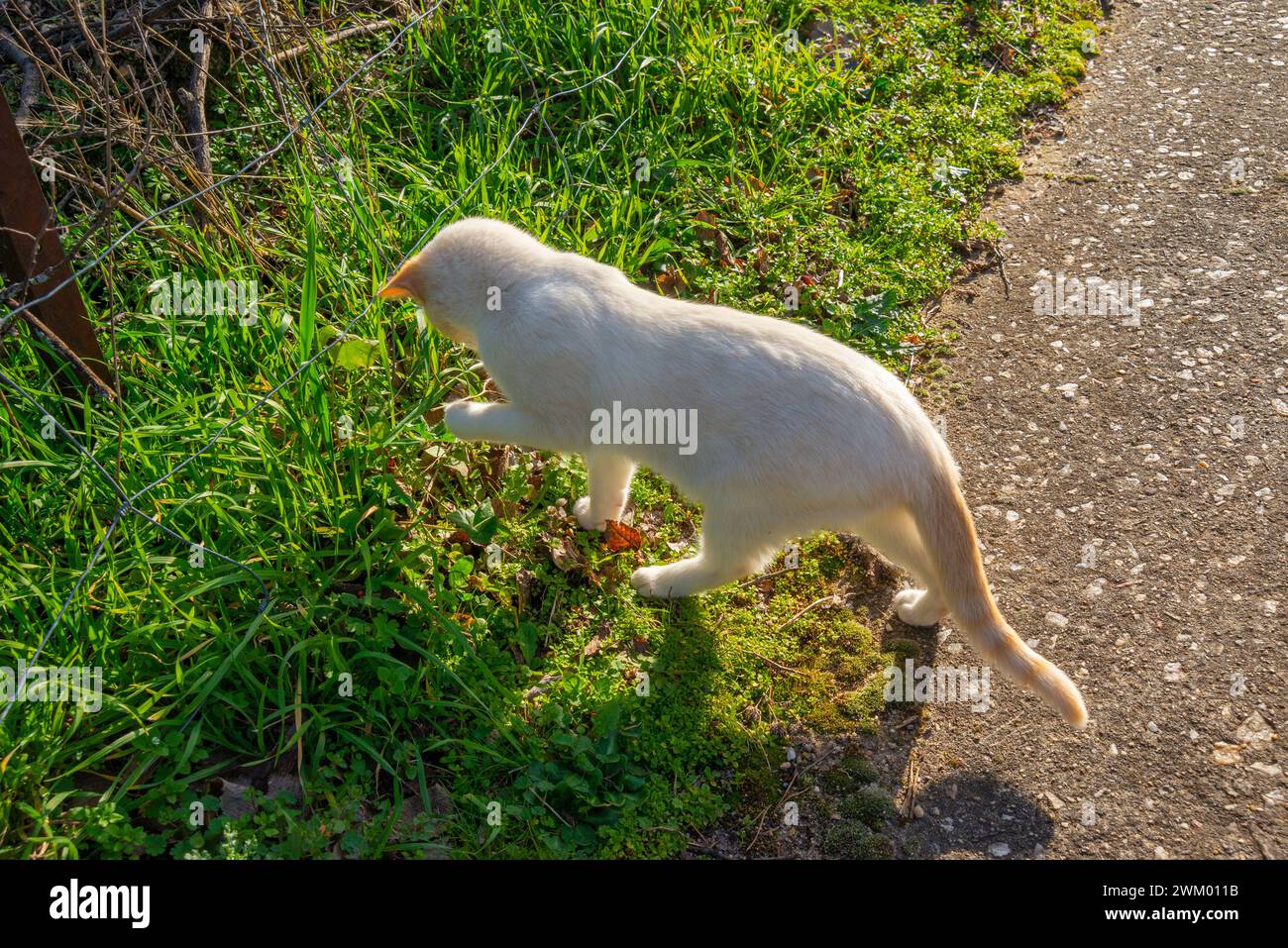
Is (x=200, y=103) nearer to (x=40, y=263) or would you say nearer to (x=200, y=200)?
(x=200, y=200)

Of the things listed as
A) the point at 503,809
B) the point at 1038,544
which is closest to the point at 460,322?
the point at 503,809

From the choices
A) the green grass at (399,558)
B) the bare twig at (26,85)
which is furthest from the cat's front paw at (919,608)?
the bare twig at (26,85)

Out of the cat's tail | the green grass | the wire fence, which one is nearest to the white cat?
the cat's tail

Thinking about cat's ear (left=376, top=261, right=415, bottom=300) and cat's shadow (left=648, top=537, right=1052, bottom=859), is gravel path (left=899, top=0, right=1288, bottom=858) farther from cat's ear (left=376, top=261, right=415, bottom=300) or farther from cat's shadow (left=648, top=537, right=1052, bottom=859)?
cat's ear (left=376, top=261, right=415, bottom=300)

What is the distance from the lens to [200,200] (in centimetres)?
392

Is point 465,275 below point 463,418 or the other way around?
the other way around

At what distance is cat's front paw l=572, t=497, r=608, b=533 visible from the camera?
3.67 m

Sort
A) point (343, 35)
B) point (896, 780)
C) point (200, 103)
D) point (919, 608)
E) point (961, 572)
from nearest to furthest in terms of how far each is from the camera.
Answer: point (961, 572)
point (896, 780)
point (919, 608)
point (200, 103)
point (343, 35)

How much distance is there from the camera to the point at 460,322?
10.9 feet

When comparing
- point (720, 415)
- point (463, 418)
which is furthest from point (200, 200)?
point (720, 415)

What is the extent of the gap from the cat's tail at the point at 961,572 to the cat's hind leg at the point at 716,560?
456mm

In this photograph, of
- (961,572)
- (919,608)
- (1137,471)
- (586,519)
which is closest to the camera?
(961,572)

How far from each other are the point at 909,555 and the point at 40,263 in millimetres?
2880

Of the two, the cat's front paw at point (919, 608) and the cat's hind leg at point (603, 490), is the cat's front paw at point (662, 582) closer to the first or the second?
the cat's hind leg at point (603, 490)
